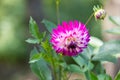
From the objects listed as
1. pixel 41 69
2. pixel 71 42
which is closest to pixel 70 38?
pixel 71 42

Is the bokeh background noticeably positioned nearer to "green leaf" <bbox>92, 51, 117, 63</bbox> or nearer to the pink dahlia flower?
"green leaf" <bbox>92, 51, 117, 63</bbox>

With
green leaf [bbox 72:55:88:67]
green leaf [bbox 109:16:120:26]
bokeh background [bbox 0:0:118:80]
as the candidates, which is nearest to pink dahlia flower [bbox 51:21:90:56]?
green leaf [bbox 72:55:88:67]

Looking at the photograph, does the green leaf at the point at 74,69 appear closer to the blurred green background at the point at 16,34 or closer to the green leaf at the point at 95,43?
the green leaf at the point at 95,43

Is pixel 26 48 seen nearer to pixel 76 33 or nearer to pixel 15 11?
pixel 15 11

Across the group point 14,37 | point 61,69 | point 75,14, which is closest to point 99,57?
point 61,69

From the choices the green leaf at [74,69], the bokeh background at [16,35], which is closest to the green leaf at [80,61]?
the green leaf at [74,69]
